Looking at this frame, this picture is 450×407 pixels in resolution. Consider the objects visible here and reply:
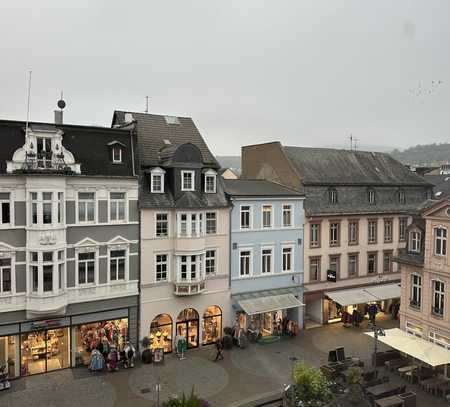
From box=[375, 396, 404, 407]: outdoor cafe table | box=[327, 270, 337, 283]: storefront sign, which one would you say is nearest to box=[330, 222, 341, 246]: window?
box=[327, 270, 337, 283]: storefront sign

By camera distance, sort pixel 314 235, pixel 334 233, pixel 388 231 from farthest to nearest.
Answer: pixel 388 231
pixel 334 233
pixel 314 235

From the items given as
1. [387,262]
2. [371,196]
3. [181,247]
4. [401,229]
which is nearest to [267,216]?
[181,247]

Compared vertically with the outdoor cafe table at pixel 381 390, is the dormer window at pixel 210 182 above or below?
above

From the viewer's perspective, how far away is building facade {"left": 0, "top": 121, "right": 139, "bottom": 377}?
23.4 m

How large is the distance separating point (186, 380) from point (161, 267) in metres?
7.37

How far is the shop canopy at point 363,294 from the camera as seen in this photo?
108 feet

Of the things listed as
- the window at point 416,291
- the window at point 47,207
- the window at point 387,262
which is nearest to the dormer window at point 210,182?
the window at point 47,207

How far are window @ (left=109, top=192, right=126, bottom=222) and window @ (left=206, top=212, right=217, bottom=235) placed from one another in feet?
19.4

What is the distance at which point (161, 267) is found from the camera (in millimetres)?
28156

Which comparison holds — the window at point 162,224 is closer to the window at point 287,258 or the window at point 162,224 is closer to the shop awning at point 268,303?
the shop awning at point 268,303

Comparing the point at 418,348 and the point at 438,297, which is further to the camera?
the point at 438,297

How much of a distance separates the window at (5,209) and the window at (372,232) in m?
27.0

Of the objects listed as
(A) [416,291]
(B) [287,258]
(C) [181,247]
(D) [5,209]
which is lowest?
(A) [416,291]

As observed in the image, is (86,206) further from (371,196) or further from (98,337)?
(371,196)
